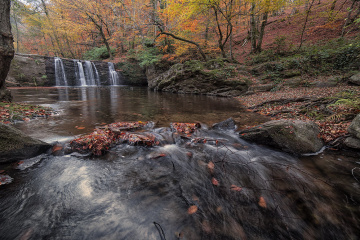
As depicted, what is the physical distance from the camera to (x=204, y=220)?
173cm

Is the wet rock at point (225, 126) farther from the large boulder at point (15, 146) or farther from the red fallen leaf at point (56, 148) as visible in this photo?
the large boulder at point (15, 146)

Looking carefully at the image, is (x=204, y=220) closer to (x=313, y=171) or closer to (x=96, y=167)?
(x=96, y=167)

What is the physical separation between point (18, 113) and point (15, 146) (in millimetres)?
3236

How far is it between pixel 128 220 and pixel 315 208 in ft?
7.91

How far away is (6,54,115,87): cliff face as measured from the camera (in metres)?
14.9

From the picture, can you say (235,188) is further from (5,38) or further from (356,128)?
(5,38)

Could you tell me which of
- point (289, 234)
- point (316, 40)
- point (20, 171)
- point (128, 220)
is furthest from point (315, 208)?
point (316, 40)

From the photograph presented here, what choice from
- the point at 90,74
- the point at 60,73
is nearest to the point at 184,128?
the point at 90,74

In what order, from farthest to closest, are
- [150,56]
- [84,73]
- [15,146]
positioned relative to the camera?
[84,73] < [150,56] < [15,146]

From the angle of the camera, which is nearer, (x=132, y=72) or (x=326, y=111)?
(x=326, y=111)

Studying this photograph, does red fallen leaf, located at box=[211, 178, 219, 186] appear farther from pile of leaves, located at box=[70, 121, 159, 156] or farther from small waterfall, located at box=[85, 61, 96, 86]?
small waterfall, located at box=[85, 61, 96, 86]

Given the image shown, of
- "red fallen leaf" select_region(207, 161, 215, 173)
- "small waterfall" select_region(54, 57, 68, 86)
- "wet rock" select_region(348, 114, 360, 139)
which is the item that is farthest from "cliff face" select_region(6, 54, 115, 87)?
"wet rock" select_region(348, 114, 360, 139)

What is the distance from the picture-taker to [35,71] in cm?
1590

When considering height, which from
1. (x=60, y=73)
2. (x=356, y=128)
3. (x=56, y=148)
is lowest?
(x=56, y=148)
